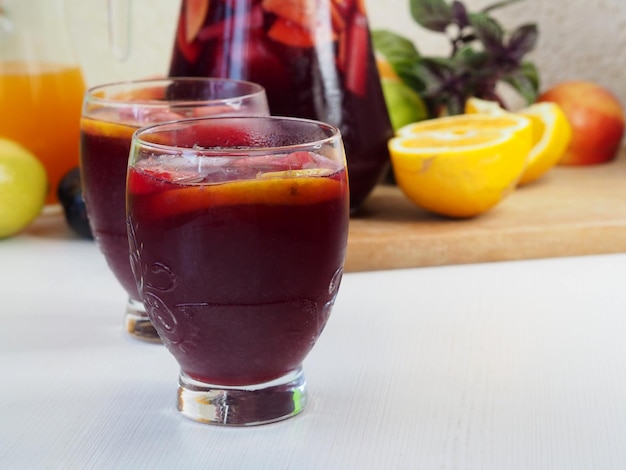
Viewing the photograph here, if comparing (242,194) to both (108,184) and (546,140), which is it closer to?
(108,184)

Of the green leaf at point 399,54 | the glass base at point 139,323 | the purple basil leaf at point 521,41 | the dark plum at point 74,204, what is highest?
the purple basil leaf at point 521,41

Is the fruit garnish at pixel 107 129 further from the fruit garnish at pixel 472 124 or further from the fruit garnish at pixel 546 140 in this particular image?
the fruit garnish at pixel 546 140

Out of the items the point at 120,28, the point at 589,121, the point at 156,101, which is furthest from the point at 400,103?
the point at 156,101

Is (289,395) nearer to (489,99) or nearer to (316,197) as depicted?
(316,197)

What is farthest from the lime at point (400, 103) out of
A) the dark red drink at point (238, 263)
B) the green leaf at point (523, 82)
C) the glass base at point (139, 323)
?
the dark red drink at point (238, 263)

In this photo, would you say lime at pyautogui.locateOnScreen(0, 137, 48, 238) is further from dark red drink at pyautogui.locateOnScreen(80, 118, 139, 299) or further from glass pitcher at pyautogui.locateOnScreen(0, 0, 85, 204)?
dark red drink at pyautogui.locateOnScreen(80, 118, 139, 299)

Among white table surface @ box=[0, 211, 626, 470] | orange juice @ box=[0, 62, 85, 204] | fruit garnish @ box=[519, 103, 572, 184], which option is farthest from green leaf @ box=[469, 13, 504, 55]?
orange juice @ box=[0, 62, 85, 204]
